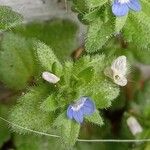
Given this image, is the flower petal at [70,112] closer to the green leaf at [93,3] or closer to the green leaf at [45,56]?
the green leaf at [45,56]

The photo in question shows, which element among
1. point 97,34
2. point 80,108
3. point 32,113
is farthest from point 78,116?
point 97,34

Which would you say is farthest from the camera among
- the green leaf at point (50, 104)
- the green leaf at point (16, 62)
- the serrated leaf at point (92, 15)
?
the green leaf at point (16, 62)

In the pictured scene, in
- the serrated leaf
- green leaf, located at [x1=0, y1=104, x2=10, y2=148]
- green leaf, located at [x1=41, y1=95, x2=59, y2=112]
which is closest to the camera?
green leaf, located at [x1=41, y1=95, x2=59, y2=112]

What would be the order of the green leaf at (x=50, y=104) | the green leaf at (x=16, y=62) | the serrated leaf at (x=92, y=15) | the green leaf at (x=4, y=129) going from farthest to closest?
the green leaf at (x=4, y=129), the green leaf at (x=16, y=62), the serrated leaf at (x=92, y=15), the green leaf at (x=50, y=104)

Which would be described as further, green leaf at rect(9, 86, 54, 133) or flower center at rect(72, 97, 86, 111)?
green leaf at rect(9, 86, 54, 133)

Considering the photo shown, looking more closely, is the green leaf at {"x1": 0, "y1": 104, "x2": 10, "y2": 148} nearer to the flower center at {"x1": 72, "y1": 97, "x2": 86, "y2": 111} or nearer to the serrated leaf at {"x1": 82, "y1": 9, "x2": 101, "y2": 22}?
the flower center at {"x1": 72, "y1": 97, "x2": 86, "y2": 111}

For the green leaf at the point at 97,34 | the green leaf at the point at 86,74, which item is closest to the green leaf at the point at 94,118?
the green leaf at the point at 86,74

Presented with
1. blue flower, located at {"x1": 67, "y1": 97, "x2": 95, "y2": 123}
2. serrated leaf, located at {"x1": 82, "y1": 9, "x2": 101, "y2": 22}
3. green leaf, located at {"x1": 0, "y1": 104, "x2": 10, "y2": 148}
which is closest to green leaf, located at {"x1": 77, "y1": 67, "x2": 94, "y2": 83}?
blue flower, located at {"x1": 67, "y1": 97, "x2": 95, "y2": 123}
